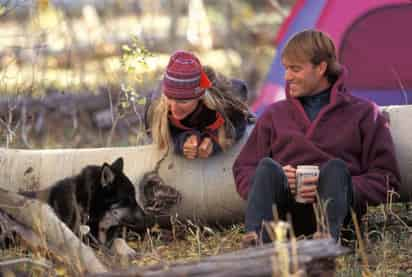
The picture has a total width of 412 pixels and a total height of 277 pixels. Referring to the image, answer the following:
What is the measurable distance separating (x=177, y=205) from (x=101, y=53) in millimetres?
9315

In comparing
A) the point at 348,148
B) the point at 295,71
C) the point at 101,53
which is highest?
the point at 101,53

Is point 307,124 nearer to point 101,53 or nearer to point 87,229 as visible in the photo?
point 87,229

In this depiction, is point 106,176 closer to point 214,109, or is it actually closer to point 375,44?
point 214,109

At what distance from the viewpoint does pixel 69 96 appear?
11.8 meters

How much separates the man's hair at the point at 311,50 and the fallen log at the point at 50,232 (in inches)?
69.8

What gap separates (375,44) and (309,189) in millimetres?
3625

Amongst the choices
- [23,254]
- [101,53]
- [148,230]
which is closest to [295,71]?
[148,230]

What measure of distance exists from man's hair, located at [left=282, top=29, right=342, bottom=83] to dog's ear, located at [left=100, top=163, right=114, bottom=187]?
1.42 m

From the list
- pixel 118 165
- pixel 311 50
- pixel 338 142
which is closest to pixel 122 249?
pixel 118 165

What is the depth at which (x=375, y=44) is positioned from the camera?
340 inches

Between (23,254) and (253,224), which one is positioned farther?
(23,254)

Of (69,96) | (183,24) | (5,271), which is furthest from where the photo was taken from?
(183,24)

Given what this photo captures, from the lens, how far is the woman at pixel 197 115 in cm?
623

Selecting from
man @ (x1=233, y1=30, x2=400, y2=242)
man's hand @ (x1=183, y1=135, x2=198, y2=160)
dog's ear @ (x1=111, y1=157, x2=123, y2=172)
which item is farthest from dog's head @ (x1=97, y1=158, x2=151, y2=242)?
man @ (x1=233, y1=30, x2=400, y2=242)
